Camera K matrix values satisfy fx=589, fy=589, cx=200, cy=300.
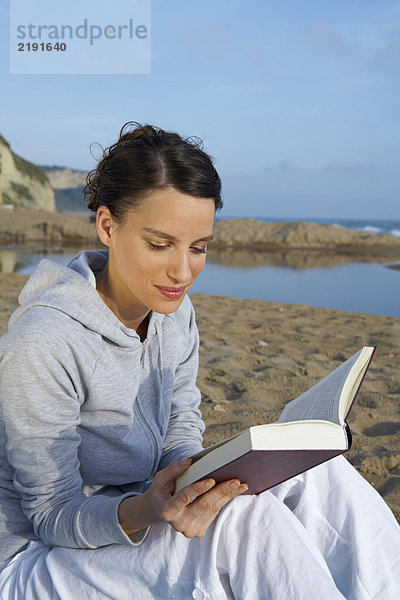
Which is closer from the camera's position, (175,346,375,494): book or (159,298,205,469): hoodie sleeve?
(175,346,375,494): book

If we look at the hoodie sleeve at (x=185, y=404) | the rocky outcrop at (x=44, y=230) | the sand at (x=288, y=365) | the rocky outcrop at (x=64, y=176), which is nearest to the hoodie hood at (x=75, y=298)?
the hoodie sleeve at (x=185, y=404)

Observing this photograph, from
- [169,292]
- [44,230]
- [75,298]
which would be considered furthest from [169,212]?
[44,230]

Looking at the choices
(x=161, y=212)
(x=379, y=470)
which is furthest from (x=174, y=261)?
(x=379, y=470)

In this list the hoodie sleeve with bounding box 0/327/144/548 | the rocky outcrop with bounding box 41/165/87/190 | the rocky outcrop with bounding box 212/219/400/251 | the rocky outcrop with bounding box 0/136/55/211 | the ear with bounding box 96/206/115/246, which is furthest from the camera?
the rocky outcrop with bounding box 41/165/87/190

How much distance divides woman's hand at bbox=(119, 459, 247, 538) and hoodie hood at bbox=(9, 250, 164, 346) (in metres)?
0.43

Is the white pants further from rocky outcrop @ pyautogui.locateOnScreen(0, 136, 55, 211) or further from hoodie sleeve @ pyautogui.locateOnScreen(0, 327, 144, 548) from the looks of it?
rocky outcrop @ pyautogui.locateOnScreen(0, 136, 55, 211)

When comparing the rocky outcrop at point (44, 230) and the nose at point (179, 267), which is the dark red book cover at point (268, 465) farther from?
the rocky outcrop at point (44, 230)

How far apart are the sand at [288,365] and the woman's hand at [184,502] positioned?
130 centimetres

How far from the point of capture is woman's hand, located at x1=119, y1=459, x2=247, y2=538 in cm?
116

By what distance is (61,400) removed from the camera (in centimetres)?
133

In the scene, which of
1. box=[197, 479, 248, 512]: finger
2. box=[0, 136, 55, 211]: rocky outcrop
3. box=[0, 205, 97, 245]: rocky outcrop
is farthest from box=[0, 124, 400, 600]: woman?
box=[0, 136, 55, 211]: rocky outcrop

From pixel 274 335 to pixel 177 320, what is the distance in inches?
123

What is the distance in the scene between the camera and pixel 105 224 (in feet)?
5.08

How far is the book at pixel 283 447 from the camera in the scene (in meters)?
1.01
